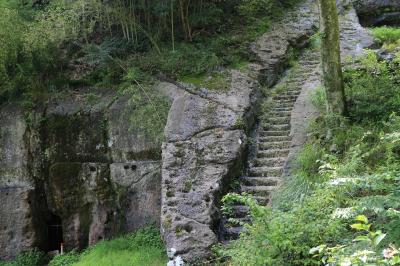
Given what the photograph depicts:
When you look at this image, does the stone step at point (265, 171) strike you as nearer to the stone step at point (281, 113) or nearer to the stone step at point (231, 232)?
the stone step at point (231, 232)

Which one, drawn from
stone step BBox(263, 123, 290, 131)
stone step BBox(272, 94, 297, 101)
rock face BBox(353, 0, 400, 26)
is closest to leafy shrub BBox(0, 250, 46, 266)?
stone step BBox(263, 123, 290, 131)

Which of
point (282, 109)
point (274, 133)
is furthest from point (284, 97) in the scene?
point (274, 133)

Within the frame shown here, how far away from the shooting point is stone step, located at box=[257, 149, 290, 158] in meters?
9.03

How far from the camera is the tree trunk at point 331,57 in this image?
7.96 meters

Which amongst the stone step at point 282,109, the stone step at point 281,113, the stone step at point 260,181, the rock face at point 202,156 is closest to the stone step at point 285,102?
the stone step at point 282,109

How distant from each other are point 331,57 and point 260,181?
2621 mm

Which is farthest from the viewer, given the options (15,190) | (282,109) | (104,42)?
(104,42)

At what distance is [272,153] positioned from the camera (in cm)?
914

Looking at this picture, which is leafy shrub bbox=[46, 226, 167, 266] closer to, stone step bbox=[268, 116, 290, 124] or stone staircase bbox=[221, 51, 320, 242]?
stone staircase bbox=[221, 51, 320, 242]

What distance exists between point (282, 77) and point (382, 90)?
3962 mm

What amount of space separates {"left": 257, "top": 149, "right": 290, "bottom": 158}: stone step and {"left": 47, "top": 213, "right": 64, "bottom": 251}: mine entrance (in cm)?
538

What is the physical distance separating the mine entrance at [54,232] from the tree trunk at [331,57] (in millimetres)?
7092

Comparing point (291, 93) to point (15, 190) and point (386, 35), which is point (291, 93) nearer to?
point (386, 35)

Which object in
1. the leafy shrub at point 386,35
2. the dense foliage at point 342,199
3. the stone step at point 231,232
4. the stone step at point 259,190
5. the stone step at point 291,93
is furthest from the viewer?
the leafy shrub at point 386,35
